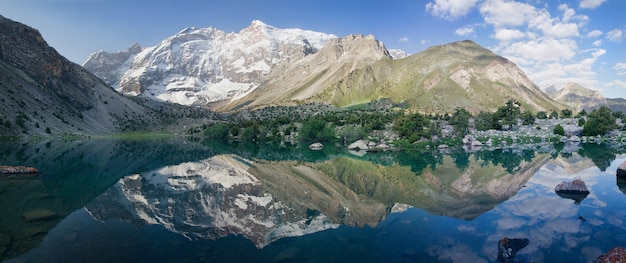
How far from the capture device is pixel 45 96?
138500 mm

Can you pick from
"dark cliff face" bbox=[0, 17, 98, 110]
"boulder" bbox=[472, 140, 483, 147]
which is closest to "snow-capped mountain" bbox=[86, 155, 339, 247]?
"boulder" bbox=[472, 140, 483, 147]

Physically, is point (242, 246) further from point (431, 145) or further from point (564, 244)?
point (431, 145)

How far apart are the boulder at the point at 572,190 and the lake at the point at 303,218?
847 mm

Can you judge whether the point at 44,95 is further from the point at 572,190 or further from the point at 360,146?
the point at 572,190

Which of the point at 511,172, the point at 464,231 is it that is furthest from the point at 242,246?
the point at 511,172

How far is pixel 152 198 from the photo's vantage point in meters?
27.5

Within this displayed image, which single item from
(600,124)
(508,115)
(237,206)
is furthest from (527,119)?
(237,206)

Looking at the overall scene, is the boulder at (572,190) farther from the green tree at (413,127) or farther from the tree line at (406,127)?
the green tree at (413,127)

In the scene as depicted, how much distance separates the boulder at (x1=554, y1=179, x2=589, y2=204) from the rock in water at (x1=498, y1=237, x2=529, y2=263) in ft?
45.7

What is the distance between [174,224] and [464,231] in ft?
51.9

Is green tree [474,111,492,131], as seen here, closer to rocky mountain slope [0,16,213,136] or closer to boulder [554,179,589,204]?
boulder [554,179,589,204]

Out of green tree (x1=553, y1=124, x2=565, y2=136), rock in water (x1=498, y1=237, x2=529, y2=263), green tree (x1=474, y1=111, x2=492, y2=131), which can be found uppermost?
green tree (x1=474, y1=111, x2=492, y2=131)

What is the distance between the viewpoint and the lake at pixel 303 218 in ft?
51.1

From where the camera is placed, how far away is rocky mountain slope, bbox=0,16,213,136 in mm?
110000
